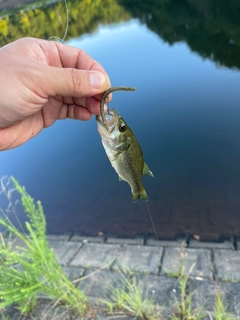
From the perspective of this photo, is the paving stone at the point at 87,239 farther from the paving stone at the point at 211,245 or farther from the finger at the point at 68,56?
the finger at the point at 68,56

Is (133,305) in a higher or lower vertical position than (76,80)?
lower

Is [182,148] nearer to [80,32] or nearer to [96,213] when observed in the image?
[96,213]

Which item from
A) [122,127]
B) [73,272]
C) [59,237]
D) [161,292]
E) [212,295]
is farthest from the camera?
[59,237]

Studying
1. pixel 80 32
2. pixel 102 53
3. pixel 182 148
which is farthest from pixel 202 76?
pixel 80 32

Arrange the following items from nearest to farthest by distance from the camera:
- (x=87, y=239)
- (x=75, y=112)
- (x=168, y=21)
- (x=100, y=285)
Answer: (x=75, y=112), (x=100, y=285), (x=87, y=239), (x=168, y=21)

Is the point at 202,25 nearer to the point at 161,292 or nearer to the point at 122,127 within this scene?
the point at 161,292

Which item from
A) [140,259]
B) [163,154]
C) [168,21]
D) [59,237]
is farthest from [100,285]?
[168,21]
